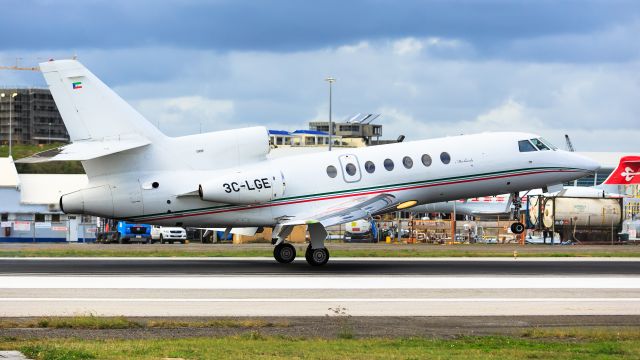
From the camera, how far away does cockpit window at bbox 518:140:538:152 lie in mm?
42219

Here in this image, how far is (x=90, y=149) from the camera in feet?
119

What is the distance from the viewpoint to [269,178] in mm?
38656

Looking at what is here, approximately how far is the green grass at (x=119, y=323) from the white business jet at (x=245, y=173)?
44.9 feet

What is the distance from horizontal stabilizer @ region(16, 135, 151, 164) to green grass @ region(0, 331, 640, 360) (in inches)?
663

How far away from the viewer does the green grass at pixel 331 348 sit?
1702 centimetres

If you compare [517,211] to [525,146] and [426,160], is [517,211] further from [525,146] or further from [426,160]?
[426,160]

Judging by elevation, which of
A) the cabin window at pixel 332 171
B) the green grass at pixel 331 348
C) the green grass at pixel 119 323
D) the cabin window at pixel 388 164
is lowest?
the green grass at pixel 331 348

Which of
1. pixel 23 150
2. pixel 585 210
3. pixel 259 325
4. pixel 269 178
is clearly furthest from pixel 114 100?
pixel 23 150

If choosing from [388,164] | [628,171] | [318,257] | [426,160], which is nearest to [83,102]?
[318,257]

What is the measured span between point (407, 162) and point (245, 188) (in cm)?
662

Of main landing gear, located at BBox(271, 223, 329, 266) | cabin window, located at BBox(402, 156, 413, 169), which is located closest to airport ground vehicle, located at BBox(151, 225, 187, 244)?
main landing gear, located at BBox(271, 223, 329, 266)

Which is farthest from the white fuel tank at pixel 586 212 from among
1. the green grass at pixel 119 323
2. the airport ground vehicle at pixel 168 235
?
the green grass at pixel 119 323

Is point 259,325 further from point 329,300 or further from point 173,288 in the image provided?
point 173,288

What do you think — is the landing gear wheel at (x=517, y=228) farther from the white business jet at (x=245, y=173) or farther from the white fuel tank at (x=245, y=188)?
the white fuel tank at (x=245, y=188)
